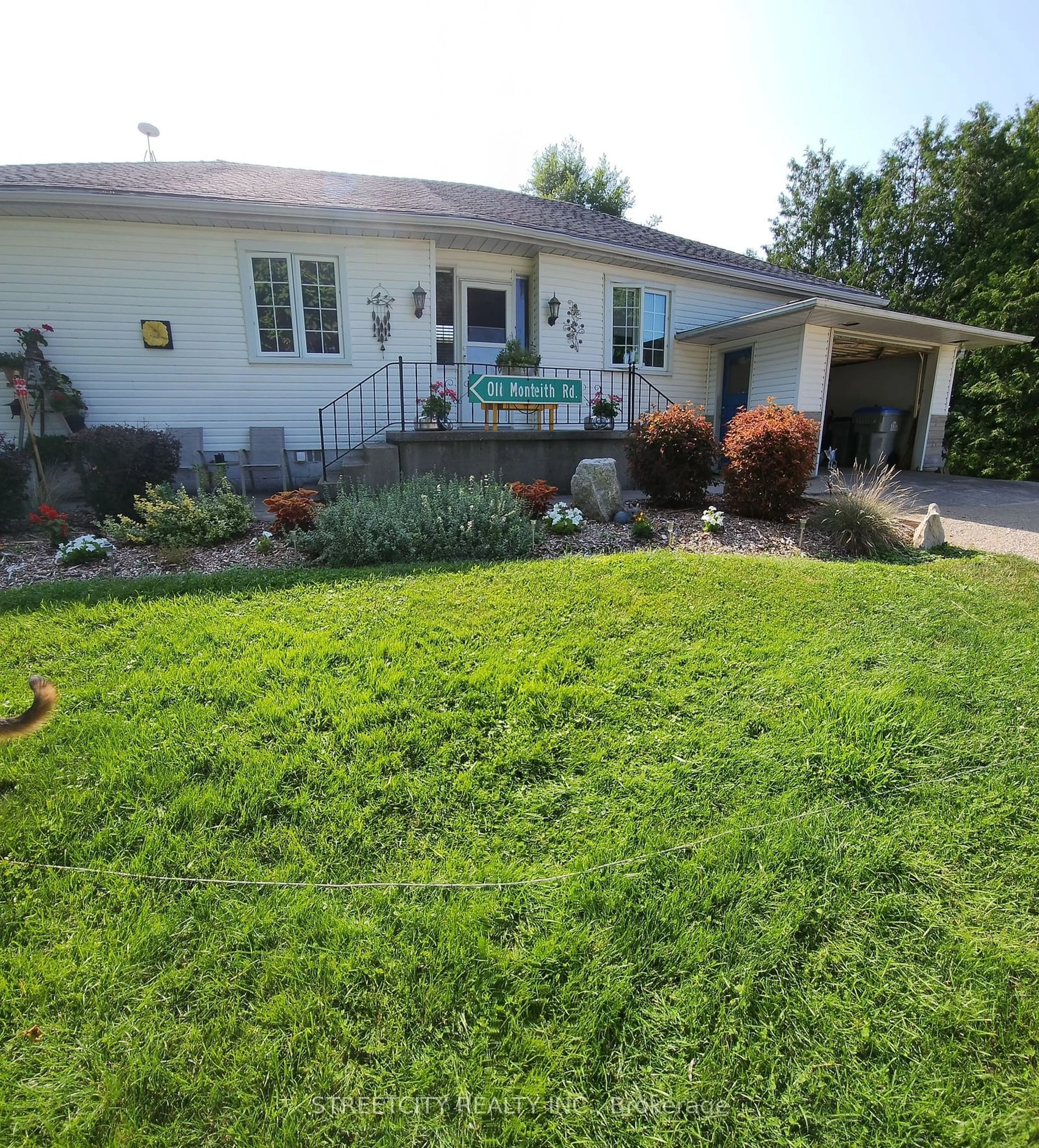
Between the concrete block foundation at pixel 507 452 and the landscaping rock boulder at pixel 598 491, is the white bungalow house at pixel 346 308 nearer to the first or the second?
the concrete block foundation at pixel 507 452

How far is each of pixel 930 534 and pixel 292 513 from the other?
6496 mm

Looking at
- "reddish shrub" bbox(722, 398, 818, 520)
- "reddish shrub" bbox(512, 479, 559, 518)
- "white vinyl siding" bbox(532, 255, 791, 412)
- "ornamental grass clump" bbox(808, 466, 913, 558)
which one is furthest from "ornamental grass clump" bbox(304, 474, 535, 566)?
"white vinyl siding" bbox(532, 255, 791, 412)

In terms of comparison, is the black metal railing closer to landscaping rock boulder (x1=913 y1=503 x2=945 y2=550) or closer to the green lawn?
landscaping rock boulder (x1=913 y1=503 x2=945 y2=550)

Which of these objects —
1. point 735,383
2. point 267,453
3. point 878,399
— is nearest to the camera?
point 267,453

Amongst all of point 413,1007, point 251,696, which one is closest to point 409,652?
point 251,696

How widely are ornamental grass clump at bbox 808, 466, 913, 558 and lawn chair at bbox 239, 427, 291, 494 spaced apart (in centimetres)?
722

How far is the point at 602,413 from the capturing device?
348 inches

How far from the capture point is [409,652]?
3271mm

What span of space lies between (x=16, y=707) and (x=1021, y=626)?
5946mm

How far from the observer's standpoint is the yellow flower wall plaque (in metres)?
8.23

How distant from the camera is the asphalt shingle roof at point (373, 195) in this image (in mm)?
7891

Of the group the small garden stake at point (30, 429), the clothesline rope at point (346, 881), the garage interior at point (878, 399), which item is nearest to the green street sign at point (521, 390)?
the small garden stake at point (30, 429)

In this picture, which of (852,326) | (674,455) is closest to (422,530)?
(674,455)

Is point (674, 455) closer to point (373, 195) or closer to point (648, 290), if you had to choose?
point (648, 290)
